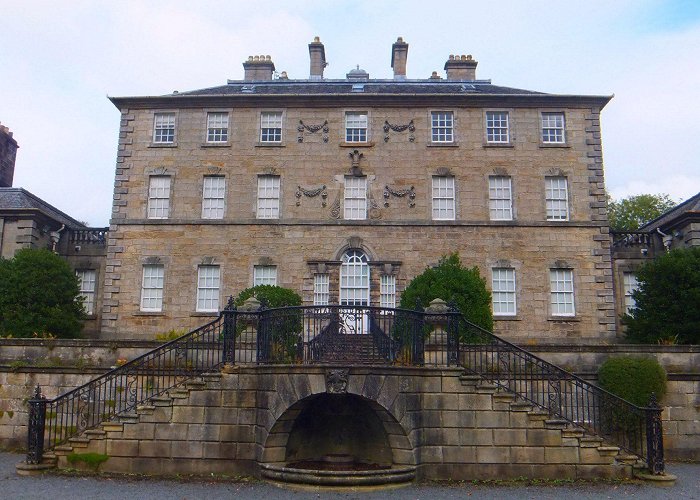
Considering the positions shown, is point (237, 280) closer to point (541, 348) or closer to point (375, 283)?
point (375, 283)

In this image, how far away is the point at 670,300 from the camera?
73.2 feet

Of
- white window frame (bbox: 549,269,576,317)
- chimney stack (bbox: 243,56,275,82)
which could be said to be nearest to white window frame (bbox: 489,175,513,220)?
white window frame (bbox: 549,269,576,317)

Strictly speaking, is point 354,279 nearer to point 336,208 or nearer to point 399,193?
point 336,208

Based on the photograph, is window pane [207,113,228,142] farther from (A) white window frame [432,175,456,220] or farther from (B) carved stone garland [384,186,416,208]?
(A) white window frame [432,175,456,220]

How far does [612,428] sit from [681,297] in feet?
23.9

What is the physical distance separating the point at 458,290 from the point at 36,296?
1427 cm

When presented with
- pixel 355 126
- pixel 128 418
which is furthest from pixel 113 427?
pixel 355 126

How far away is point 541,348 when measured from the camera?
60.1 ft

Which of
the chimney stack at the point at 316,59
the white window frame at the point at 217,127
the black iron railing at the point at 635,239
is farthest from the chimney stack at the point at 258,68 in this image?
the black iron railing at the point at 635,239

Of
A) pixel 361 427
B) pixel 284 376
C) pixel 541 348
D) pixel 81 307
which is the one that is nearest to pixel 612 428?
pixel 541 348

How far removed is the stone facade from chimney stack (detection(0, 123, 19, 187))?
23.2ft

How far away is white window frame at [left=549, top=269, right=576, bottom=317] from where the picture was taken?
85.9 ft

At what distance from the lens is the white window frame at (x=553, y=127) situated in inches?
1087

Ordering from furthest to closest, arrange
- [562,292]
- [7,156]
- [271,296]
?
[7,156] < [562,292] < [271,296]
